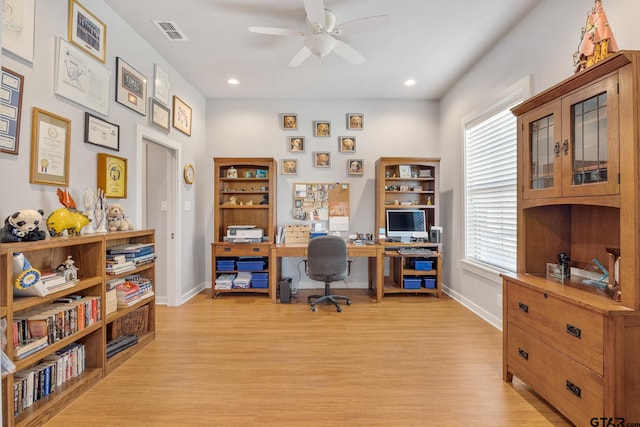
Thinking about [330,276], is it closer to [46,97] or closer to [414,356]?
[414,356]

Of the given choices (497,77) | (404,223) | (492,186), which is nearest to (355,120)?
(404,223)

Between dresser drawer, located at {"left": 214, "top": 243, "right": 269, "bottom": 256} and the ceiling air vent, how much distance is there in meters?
2.49

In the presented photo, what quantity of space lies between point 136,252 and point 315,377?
1.81 meters

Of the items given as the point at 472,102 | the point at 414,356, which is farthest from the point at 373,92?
the point at 414,356

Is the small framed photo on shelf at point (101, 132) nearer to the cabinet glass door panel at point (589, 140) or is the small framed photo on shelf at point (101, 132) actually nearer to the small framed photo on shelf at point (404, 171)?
the cabinet glass door panel at point (589, 140)

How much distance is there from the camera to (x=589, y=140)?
171 cm

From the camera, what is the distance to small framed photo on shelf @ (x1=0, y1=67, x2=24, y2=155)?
5.87ft

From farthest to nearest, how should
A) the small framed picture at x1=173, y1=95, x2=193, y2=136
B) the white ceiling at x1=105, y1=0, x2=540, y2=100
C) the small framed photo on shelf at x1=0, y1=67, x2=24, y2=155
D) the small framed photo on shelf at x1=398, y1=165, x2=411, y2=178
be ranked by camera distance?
the small framed photo on shelf at x1=398, y1=165, x2=411, y2=178, the small framed picture at x1=173, y1=95, x2=193, y2=136, the white ceiling at x1=105, y1=0, x2=540, y2=100, the small framed photo on shelf at x1=0, y1=67, x2=24, y2=155

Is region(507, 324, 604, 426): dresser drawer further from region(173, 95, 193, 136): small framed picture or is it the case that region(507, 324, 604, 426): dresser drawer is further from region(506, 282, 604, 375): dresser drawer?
region(173, 95, 193, 136): small framed picture

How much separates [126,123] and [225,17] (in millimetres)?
1338

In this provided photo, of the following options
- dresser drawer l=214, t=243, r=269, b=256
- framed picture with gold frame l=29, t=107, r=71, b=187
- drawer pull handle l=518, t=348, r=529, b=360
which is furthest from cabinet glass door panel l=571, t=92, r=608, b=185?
dresser drawer l=214, t=243, r=269, b=256

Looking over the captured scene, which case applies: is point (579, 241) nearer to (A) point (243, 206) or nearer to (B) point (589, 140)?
(B) point (589, 140)

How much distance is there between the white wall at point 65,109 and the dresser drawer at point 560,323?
3.22 metres

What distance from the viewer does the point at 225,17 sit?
9.20 feet
